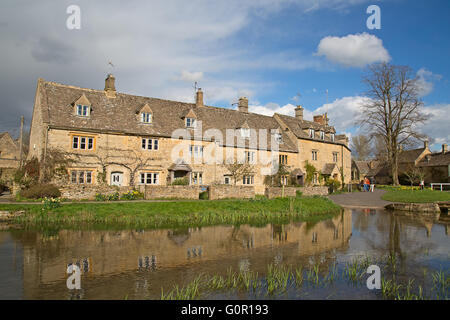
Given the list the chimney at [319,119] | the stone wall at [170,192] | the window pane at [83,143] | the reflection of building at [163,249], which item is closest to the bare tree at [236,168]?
the stone wall at [170,192]

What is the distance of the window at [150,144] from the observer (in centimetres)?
2947

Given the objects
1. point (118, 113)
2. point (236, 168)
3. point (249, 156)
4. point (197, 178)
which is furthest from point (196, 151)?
point (118, 113)

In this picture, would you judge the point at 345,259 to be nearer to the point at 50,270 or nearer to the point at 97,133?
the point at 50,270

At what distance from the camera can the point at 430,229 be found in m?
18.9

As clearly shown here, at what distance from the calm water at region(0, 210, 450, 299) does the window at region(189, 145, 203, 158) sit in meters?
13.9

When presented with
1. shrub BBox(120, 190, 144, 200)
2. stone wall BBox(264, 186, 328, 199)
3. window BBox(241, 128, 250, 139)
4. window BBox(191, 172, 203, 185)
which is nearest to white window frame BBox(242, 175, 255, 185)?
window BBox(241, 128, 250, 139)

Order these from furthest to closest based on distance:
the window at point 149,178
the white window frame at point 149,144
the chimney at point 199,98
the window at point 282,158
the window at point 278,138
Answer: the window at point 278,138 < the window at point 282,158 < the chimney at point 199,98 < the white window frame at point 149,144 < the window at point 149,178

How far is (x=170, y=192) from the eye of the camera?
25.5 meters

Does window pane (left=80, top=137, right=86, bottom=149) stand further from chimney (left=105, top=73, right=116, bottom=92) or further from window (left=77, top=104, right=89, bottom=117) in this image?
chimney (left=105, top=73, right=116, bottom=92)

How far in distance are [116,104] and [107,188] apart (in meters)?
9.56

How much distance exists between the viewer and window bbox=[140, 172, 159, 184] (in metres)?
29.1

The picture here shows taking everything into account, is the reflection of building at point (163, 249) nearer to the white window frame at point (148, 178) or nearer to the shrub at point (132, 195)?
the shrub at point (132, 195)

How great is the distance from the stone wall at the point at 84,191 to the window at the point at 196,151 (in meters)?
8.76

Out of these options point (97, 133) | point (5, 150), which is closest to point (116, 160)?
point (97, 133)
